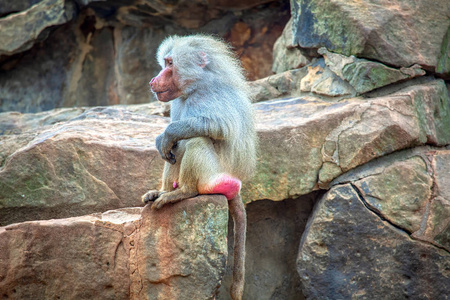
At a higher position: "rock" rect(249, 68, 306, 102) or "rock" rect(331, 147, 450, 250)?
"rock" rect(249, 68, 306, 102)

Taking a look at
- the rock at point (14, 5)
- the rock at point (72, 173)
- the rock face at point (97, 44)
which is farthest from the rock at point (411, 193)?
the rock at point (14, 5)

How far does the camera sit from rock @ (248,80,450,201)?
407 cm

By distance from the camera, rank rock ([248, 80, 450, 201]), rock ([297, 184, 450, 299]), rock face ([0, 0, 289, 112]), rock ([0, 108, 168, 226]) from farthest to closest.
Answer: rock face ([0, 0, 289, 112])
rock ([248, 80, 450, 201])
rock ([0, 108, 168, 226])
rock ([297, 184, 450, 299])

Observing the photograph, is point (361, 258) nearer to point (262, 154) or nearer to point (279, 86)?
point (262, 154)

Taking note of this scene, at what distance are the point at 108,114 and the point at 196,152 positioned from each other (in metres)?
2.19

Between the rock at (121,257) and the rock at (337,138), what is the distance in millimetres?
1035

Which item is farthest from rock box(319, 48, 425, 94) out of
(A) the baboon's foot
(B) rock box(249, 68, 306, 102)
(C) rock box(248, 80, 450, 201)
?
(A) the baboon's foot

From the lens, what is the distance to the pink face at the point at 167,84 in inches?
139

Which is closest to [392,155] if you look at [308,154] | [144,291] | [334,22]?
[308,154]

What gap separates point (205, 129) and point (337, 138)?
1.32 meters

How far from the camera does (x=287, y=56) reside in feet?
18.4

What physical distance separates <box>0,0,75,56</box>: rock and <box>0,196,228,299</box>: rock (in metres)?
4.28

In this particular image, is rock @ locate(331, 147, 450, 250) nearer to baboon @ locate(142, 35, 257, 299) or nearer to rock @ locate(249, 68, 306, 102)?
baboon @ locate(142, 35, 257, 299)

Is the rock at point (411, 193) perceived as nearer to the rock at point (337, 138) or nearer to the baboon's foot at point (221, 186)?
the rock at point (337, 138)
